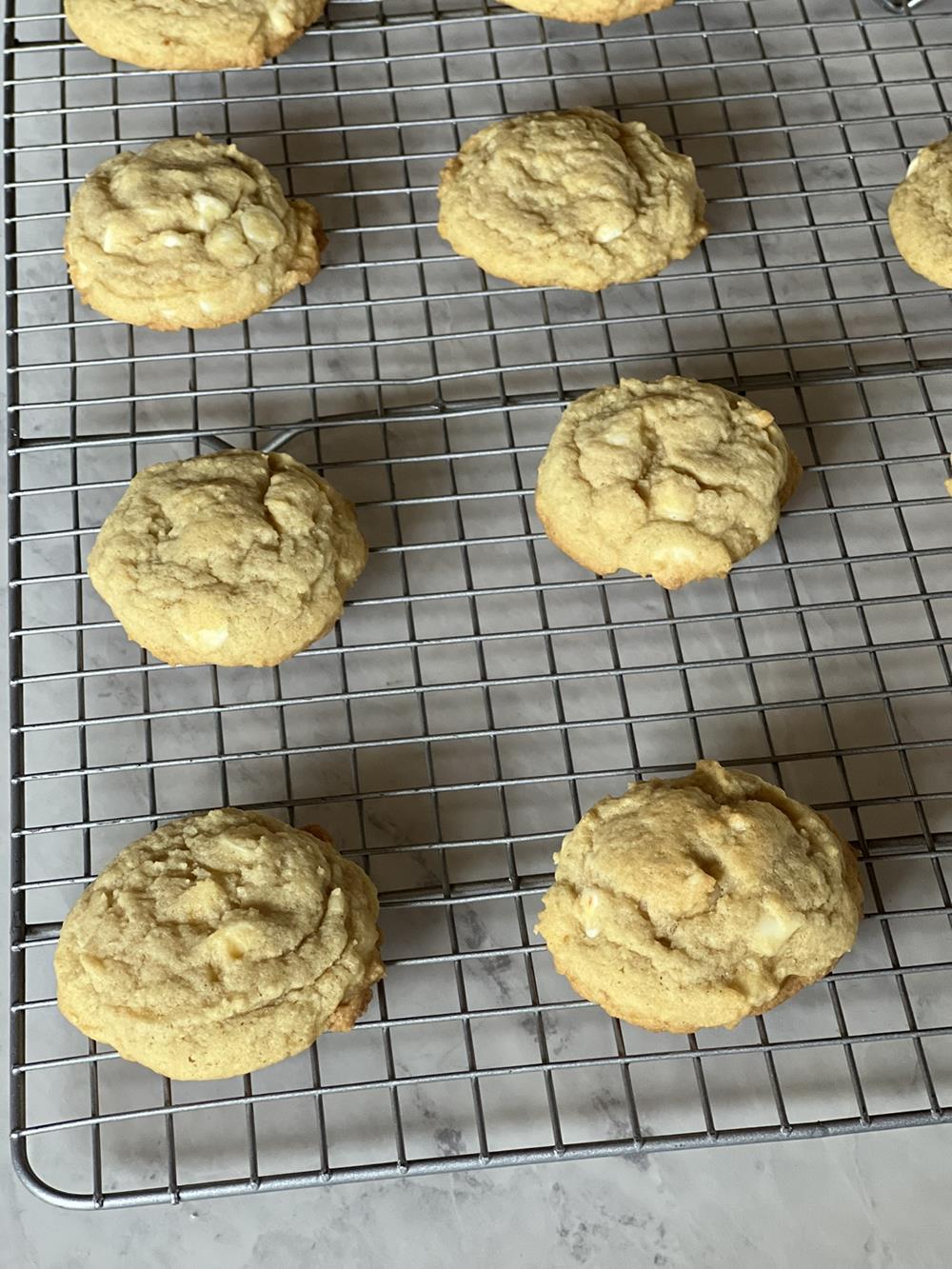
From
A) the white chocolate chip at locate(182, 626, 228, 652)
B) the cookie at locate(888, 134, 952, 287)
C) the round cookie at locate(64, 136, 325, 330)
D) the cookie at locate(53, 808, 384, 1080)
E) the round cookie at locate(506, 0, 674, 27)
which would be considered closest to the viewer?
the cookie at locate(53, 808, 384, 1080)

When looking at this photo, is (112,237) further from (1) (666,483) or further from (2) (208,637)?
(1) (666,483)

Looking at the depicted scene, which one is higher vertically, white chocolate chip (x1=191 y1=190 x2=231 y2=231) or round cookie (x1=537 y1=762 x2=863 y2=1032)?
white chocolate chip (x1=191 y1=190 x2=231 y2=231)

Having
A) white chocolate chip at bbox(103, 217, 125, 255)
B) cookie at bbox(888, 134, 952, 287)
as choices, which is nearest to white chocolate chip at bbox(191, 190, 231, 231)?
A: white chocolate chip at bbox(103, 217, 125, 255)

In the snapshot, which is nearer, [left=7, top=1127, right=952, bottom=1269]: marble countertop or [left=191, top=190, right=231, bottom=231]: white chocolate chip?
[left=7, top=1127, right=952, bottom=1269]: marble countertop

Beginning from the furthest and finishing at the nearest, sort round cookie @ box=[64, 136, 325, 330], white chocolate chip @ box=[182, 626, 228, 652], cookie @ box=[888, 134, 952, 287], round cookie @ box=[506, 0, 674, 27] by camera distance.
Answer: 1. round cookie @ box=[506, 0, 674, 27]
2. cookie @ box=[888, 134, 952, 287]
3. round cookie @ box=[64, 136, 325, 330]
4. white chocolate chip @ box=[182, 626, 228, 652]

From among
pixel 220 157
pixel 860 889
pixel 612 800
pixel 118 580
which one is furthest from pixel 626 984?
→ pixel 220 157

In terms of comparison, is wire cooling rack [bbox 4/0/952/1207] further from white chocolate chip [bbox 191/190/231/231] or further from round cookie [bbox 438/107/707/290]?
white chocolate chip [bbox 191/190/231/231]

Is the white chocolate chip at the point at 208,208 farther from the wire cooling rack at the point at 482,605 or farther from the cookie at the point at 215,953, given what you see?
the cookie at the point at 215,953
